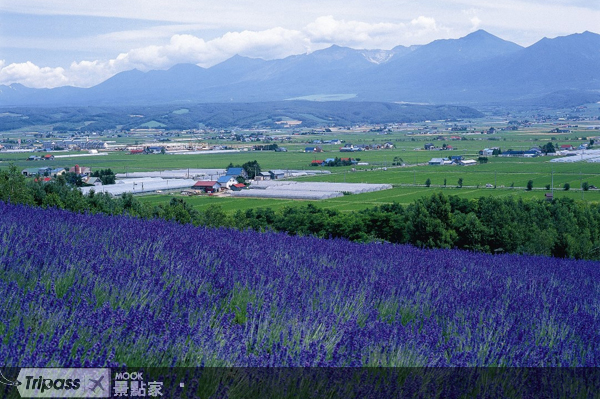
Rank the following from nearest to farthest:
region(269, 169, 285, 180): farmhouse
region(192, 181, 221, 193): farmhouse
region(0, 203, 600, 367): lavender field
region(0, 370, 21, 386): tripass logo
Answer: region(0, 370, 21, 386): tripass logo, region(0, 203, 600, 367): lavender field, region(192, 181, 221, 193): farmhouse, region(269, 169, 285, 180): farmhouse

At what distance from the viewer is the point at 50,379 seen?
259 centimetres

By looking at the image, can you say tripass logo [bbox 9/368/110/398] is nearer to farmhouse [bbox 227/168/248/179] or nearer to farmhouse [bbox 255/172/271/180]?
farmhouse [bbox 227/168/248/179]

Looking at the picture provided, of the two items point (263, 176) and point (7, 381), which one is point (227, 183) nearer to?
point (263, 176)

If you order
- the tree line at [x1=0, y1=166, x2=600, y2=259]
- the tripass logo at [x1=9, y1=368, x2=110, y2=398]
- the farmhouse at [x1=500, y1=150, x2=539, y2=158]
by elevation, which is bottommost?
the farmhouse at [x1=500, y1=150, x2=539, y2=158]

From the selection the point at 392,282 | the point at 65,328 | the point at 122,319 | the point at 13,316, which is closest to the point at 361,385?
the point at 122,319

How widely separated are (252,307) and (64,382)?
144 cm

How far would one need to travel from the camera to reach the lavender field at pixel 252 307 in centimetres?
309

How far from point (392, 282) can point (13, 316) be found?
2828 mm

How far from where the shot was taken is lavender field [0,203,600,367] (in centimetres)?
309

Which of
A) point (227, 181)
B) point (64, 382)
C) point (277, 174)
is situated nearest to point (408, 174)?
point (277, 174)

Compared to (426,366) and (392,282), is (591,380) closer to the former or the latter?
(426,366)

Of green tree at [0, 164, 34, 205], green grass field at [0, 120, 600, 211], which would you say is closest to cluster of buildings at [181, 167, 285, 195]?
green grass field at [0, 120, 600, 211]

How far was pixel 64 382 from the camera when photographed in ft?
8.50

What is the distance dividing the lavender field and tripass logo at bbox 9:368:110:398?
6 cm
